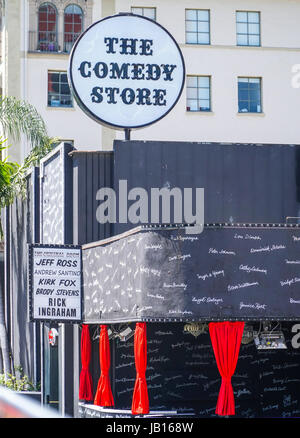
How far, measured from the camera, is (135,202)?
77.7 ft

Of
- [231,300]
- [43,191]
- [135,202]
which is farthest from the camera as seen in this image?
[43,191]

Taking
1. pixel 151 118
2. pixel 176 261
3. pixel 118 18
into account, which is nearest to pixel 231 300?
pixel 176 261

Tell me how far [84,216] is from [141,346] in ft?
18.0

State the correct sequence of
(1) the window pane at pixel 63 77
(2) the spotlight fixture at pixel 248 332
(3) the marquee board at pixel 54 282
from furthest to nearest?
(1) the window pane at pixel 63 77
(3) the marquee board at pixel 54 282
(2) the spotlight fixture at pixel 248 332

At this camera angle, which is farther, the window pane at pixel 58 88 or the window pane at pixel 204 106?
the window pane at pixel 204 106

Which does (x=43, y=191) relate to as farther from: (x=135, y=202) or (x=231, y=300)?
(x=231, y=300)

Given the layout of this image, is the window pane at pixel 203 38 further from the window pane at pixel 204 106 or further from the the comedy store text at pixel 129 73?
the the comedy store text at pixel 129 73

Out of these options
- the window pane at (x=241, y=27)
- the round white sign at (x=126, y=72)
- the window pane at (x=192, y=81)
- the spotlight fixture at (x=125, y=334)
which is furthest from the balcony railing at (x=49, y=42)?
the spotlight fixture at (x=125, y=334)

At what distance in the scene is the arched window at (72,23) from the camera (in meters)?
54.6

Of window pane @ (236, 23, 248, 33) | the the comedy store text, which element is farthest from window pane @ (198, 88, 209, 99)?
the the comedy store text

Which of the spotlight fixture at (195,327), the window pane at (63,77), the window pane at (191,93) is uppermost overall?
the window pane at (63,77)

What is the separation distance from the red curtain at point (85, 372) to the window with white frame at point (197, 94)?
111ft

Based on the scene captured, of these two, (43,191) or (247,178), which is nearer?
(247,178)
